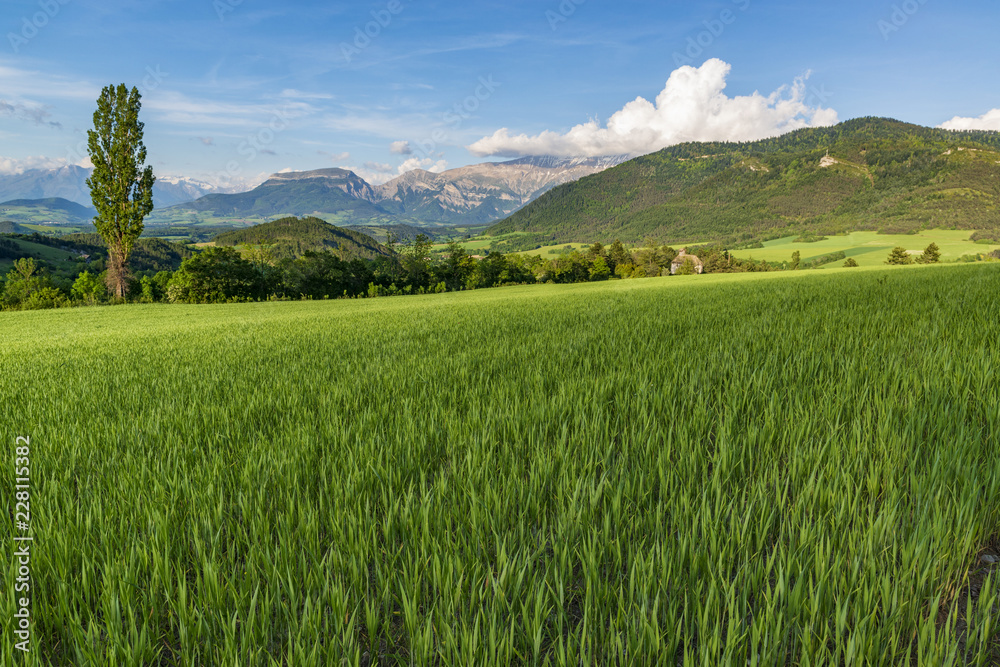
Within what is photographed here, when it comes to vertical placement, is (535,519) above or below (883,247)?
below

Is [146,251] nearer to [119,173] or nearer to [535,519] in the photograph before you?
[119,173]

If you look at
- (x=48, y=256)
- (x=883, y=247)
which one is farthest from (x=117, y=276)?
(x=883, y=247)

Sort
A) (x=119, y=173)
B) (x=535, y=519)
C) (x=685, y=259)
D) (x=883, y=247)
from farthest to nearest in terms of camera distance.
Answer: (x=883, y=247) → (x=685, y=259) → (x=119, y=173) → (x=535, y=519)

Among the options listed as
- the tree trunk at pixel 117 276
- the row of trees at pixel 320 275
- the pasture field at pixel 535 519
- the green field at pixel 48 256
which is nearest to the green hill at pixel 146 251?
the green field at pixel 48 256

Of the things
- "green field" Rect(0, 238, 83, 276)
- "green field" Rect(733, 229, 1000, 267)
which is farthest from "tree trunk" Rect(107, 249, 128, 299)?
"green field" Rect(733, 229, 1000, 267)

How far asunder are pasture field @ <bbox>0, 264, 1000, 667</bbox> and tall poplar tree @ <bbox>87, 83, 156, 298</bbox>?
46.4 metres

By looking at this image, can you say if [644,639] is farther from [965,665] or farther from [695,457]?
[695,457]

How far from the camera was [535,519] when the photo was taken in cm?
193

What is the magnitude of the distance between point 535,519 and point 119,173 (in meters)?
52.0

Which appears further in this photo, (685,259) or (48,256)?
(48,256)

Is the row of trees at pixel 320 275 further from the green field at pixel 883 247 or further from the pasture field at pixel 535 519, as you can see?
the pasture field at pixel 535 519

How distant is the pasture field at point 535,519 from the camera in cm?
124

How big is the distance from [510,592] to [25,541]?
82.3 inches

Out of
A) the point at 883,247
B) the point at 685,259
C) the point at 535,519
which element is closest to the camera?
the point at 535,519
